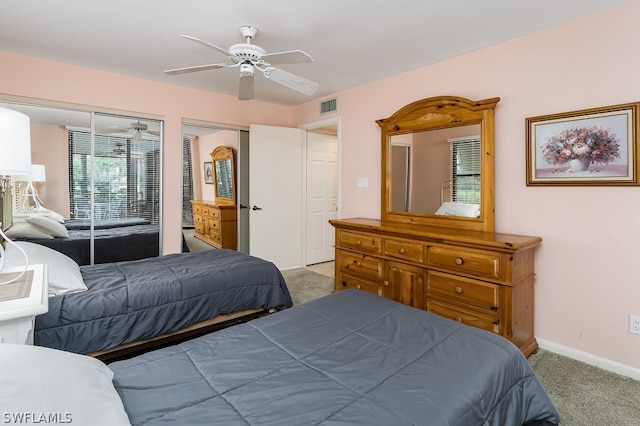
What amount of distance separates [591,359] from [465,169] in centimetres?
170

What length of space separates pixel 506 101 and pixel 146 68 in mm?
3546

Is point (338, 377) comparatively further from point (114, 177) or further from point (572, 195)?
point (114, 177)

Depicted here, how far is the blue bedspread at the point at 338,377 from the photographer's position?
→ 1039mm

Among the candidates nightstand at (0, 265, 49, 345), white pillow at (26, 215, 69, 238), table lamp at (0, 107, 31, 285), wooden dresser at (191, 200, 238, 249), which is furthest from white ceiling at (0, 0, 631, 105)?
nightstand at (0, 265, 49, 345)

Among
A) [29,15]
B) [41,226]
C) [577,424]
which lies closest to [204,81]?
[29,15]

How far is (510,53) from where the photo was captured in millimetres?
2793

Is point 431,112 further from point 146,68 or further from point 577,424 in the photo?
point 146,68

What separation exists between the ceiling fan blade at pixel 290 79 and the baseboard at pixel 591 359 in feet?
8.97

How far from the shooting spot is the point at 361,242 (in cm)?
339

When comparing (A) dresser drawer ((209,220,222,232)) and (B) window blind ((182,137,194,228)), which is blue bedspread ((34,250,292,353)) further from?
→ (A) dresser drawer ((209,220,222,232))

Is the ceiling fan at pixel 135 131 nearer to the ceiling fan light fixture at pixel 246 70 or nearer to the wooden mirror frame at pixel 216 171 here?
the wooden mirror frame at pixel 216 171

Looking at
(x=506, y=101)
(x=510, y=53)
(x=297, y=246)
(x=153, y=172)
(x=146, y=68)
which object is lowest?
(x=297, y=246)
